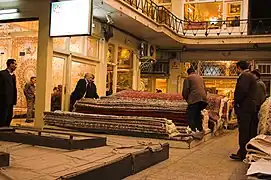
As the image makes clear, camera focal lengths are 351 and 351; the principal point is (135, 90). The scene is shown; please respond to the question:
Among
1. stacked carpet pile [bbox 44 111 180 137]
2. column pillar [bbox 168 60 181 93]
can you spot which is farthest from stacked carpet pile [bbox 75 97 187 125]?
column pillar [bbox 168 60 181 93]

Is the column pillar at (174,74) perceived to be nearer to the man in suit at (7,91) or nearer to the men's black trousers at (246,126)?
the man in suit at (7,91)

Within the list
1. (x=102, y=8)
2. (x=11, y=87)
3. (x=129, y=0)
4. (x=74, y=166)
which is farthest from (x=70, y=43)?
(x=74, y=166)

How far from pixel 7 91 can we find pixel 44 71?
1.39 m

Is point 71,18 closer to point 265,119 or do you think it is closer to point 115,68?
point 115,68

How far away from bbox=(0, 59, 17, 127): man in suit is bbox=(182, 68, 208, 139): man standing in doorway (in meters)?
3.43

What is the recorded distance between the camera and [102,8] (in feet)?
30.3

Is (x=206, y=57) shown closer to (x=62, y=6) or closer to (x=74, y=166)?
(x=62, y=6)

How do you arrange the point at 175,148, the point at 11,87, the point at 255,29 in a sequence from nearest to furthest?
the point at 175,148
the point at 11,87
the point at 255,29

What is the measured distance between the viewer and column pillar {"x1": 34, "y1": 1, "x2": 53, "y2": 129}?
8.09 metres

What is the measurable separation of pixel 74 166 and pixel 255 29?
45.1 ft

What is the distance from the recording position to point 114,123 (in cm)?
718

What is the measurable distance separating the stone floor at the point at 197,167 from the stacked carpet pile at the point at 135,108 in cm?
115

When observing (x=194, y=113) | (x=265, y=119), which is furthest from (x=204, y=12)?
(x=265, y=119)

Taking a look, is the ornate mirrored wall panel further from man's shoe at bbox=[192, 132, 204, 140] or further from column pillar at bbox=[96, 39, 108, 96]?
man's shoe at bbox=[192, 132, 204, 140]
